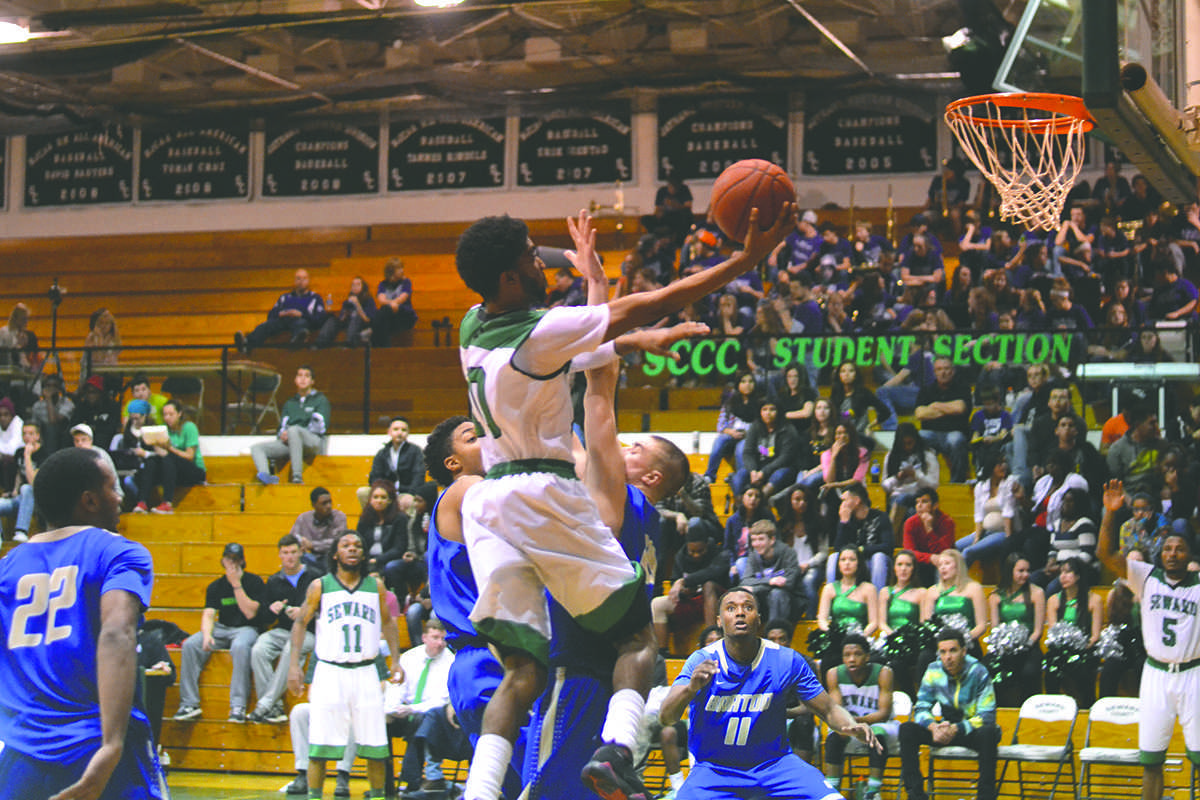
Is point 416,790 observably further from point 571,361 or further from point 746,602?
point 571,361

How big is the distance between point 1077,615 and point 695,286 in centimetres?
715

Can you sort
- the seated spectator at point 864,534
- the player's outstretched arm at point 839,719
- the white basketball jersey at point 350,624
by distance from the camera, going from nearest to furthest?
the player's outstretched arm at point 839,719 → the white basketball jersey at point 350,624 → the seated spectator at point 864,534

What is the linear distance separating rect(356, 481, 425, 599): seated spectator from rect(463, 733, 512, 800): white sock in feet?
23.8

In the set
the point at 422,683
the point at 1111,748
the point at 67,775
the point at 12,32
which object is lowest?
the point at 1111,748

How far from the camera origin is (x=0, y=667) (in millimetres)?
3754

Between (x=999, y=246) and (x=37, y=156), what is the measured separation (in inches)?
591

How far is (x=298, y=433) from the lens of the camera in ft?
48.6

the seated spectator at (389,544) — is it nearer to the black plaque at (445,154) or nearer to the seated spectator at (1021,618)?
the seated spectator at (1021,618)

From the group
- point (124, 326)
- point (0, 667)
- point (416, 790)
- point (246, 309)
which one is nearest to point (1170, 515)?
point (416, 790)

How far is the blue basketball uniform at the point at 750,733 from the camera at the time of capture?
666 cm

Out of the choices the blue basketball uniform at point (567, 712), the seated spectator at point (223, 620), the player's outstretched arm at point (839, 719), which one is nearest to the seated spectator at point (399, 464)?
the seated spectator at point (223, 620)

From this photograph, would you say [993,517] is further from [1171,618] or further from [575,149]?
[575,149]

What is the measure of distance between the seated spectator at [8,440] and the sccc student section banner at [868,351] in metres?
6.41

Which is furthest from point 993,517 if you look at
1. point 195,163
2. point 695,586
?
point 195,163
